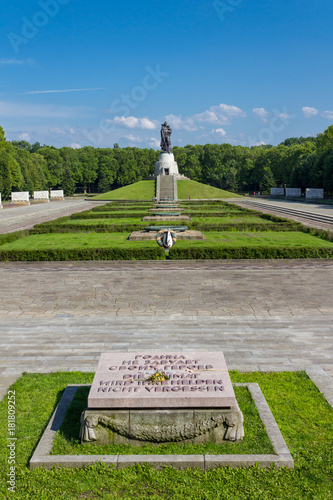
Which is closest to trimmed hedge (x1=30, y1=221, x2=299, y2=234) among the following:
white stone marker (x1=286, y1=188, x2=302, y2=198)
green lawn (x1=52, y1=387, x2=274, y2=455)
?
green lawn (x1=52, y1=387, x2=274, y2=455)

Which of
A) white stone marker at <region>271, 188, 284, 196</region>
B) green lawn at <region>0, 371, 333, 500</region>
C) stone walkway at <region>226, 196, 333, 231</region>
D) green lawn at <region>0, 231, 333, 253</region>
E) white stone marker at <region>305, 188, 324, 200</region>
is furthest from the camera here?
white stone marker at <region>271, 188, 284, 196</region>

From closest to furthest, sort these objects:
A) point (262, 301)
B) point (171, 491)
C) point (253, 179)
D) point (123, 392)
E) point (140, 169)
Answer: point (171, 491)
point (123, 392)
point (262, 301)
point (253, 179)
point (140, 169)

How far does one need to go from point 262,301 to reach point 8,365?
6.83 meters

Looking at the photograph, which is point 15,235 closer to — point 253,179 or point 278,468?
point 278,468

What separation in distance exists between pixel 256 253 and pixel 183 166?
93523 mm

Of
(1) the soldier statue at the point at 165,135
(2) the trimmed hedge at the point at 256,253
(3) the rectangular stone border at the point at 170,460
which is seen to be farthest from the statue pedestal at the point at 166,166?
(3) the rectangular stone border at the point at 170,460

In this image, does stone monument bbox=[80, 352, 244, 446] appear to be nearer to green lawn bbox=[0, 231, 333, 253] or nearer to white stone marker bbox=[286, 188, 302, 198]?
A: green lawn bbox=[0, 231, 333, 253]

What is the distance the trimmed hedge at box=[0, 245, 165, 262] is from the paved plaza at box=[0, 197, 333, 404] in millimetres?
846

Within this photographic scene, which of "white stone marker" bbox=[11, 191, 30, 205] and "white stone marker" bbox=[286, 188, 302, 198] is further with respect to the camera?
"white stone marker" bbox=[286, 188, 302, 198]

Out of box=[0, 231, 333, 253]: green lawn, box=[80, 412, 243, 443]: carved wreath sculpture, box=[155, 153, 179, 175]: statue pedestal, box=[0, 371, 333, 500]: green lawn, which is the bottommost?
box=[0, 371, 333, 500]: green lawn

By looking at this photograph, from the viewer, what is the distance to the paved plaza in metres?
7.68

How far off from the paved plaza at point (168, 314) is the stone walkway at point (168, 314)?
21 mm

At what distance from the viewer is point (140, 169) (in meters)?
108

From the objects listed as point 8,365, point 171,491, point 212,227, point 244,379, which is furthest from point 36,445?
point 212,227
